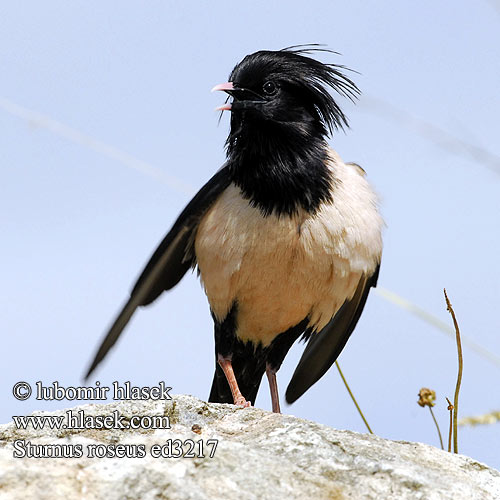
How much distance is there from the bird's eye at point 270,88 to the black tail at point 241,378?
1.88 metres

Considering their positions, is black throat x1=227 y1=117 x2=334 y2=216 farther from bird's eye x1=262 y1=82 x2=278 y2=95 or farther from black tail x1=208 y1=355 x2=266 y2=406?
black tail x1=208 y1=355 x2=266 y2=406

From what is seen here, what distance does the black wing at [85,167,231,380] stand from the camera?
569 cm

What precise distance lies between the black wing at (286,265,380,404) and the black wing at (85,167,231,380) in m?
1.29

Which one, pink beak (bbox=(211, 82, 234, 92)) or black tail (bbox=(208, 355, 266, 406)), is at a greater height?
pink beak (bbox=(211, 82, 234, 92))

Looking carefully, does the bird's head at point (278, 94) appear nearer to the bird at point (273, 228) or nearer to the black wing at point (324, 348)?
the bird at point (273, 228)

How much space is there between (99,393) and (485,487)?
183 cm

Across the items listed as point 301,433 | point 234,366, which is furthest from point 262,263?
point 301,433

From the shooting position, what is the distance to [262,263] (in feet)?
17.5

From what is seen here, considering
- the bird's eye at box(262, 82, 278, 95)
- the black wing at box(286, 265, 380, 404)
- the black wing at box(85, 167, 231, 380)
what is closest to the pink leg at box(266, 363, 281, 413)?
the black wing at box(286, 265, 380, 404)

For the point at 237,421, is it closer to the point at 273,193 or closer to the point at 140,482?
the point at 140,482

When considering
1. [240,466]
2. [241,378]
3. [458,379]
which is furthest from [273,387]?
[240,466]

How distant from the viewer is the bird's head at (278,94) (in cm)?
564

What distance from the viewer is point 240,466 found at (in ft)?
9.74

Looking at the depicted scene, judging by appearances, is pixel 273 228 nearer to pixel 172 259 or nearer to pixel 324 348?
pixel 172 259
